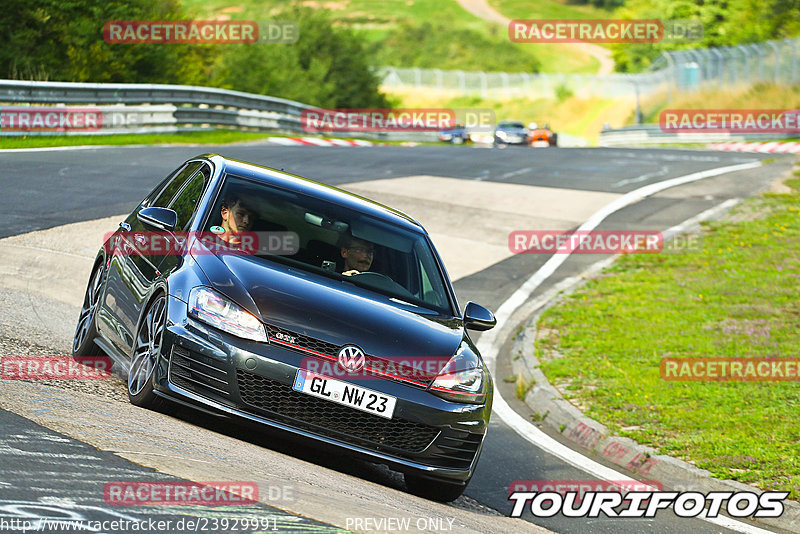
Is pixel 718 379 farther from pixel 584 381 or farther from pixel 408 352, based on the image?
pixel 408 352

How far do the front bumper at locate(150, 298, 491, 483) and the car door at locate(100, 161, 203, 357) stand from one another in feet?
2.73

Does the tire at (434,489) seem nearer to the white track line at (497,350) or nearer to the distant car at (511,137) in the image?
the white track line at (497,350)

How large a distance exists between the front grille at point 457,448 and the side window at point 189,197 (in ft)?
Answer: 7.19

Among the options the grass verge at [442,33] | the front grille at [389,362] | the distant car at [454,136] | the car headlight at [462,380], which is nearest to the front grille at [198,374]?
the front grille at [389,362]

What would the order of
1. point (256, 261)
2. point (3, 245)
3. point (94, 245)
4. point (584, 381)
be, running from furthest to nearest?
point (94, 245), point (3, 245), point (584, 381), point (256, 261)

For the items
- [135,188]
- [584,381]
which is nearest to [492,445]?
[584,381]

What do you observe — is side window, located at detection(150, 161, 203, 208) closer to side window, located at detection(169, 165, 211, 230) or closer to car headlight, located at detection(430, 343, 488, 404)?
side window, located at detection(169, 165, 211, 230)

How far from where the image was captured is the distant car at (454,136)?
5203 centimetres

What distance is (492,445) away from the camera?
27.2 ft

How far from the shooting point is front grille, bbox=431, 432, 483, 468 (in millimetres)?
6023

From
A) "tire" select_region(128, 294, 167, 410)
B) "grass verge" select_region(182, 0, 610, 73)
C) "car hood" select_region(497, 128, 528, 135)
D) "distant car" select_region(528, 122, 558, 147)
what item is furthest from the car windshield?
"grass verge" select_region(182, 0, 610, 73)

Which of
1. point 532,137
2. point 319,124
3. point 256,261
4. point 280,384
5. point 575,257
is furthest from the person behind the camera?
point 532,137

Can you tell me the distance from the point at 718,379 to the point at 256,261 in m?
5.38

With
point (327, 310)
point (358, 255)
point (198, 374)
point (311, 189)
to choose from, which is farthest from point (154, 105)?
point (198, 374)
